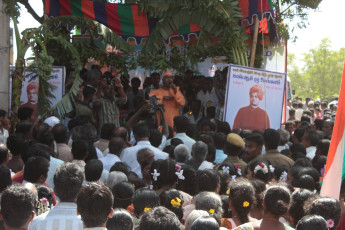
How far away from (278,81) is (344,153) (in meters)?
6.21

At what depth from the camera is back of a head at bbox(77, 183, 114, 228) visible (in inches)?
150

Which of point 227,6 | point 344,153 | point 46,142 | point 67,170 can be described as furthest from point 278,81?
point 67,170

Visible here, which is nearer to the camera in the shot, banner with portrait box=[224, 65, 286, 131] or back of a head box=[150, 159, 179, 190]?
back of a head box=[150, 159, 179, 190]

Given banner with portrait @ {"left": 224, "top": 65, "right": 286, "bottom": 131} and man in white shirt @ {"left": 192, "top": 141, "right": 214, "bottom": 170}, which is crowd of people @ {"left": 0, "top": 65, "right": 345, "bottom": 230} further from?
banner with portrait @ {"left": 224, "top": 65, "right": 286, "bottom": 131}

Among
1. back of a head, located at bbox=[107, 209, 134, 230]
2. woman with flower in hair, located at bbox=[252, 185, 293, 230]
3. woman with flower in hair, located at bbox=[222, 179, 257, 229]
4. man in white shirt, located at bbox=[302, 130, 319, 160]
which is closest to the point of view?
back of a head, located at bbox=[107, 209, 134, 230]

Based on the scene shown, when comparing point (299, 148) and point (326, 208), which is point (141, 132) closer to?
point (299, 148)

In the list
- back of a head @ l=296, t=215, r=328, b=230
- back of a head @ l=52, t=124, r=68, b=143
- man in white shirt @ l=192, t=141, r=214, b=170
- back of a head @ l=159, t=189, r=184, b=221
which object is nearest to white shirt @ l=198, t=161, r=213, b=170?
man in white shirt @ l=192, t=141, r=214, b=170

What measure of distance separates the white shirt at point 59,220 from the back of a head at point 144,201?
726mm

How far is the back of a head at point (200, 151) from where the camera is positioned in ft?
22.1

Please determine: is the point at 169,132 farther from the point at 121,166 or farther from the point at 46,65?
the point at 121,166

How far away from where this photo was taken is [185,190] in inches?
230

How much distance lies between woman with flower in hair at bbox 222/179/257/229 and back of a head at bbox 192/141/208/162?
7.05 ft

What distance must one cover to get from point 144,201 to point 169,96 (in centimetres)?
572

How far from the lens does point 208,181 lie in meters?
5.28
